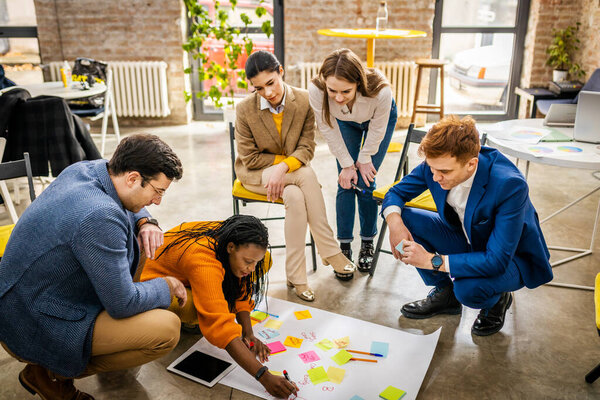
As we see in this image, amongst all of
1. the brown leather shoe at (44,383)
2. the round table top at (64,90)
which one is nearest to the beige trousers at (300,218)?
the brown leather shoe at (44,383)

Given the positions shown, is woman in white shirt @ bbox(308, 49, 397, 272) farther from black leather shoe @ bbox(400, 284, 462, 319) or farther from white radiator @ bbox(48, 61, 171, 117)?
white radiator @ bbox(48, 61, 171, 117)

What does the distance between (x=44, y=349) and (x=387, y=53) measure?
16.5ft

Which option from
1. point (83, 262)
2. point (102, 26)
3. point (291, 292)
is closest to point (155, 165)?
point (83, 262)

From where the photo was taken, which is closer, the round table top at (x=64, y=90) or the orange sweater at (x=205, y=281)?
the orange sweater at (x=205, y=281)

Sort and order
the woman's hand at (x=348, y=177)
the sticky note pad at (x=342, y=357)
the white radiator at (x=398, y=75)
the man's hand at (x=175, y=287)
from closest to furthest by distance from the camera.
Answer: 1. the man's hand at (x=175, y=287)
2. the sticky note pad at (x=342, y=357)
3. the woman's hand at (x=348, y=177)
4. the white radiator at (x=398, y=75)

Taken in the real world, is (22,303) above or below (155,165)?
below

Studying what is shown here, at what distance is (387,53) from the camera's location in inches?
236

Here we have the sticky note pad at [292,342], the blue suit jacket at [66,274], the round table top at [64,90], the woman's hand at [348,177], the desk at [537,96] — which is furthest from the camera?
the desk at [537,96]

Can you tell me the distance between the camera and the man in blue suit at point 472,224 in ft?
6.81

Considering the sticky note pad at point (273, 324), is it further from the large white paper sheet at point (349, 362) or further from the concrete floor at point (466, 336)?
the concrete floor at point (466, 336)

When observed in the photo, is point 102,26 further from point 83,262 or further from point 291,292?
point 83,262

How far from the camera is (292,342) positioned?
2.39 metres

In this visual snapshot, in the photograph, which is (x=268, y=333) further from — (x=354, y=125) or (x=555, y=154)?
(x=555, y=154)

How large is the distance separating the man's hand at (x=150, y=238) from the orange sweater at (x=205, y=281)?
74 mm
